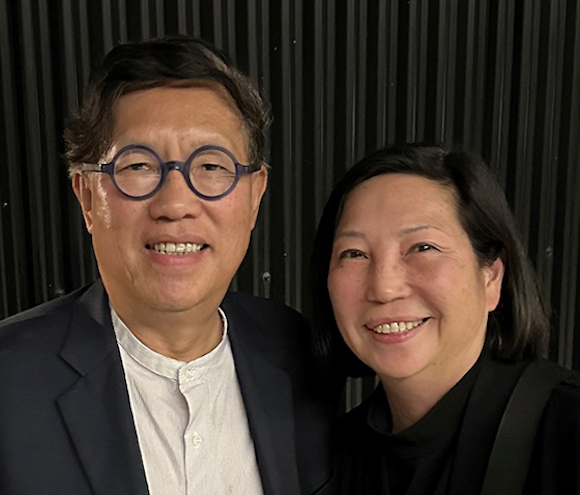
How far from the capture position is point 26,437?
136 centimetres

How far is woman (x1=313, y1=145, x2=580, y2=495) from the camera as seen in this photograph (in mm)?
1446

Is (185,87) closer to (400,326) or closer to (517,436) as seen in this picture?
(400,326)

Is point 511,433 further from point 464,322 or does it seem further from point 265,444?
point 265,444

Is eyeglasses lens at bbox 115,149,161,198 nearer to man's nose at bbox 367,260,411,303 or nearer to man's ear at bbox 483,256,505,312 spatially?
man's nose at bbox 367,260,411,303

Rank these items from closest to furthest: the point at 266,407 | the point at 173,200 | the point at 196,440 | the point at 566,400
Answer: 1. the point at 566,400
2. the point at 173,200
3. the point at 196,440
4. the point at 266,407

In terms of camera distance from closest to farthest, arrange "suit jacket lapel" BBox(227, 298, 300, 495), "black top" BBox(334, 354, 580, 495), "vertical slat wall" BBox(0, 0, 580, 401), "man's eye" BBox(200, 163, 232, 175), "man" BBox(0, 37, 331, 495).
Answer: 1. "black top" BBox(334, 354, 580, 495)
2. "man" BBox(0, 37, 331, 495)
3. "man's eye" BBox(200, 163, 232, 175)
4. "suit jacket lapel" BBox(227, 298, 300, 495)
5. "vertical slat wall" BBox(0, 0, 580, 401)

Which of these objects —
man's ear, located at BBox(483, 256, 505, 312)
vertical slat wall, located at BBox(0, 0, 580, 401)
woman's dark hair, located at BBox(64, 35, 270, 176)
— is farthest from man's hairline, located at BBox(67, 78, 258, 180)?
vertical slat wall, located at BBox(0, 0, 580, 401)

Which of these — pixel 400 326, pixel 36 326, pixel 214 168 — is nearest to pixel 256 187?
pixel 214 168

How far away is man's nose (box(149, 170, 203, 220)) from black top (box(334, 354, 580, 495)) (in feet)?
2.25

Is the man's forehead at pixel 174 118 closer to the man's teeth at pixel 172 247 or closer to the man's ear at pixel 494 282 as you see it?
the man's teeth at pixel 172 247

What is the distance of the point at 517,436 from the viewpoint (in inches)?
53.1

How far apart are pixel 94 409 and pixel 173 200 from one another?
0.48m

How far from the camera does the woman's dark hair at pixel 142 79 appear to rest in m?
1.52

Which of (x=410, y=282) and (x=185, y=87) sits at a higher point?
(x=185, y=87)
